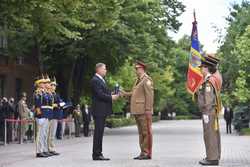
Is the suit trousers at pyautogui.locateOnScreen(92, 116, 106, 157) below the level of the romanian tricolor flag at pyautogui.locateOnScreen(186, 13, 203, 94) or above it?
below

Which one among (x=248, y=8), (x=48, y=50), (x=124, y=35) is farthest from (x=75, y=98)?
(x=248, y=8)

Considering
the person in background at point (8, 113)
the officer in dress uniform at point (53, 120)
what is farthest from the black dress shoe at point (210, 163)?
the person in background at point (8, 113)

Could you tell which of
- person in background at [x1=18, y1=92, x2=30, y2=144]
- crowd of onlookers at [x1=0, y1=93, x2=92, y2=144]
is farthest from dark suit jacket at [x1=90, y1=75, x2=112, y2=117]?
person in background at [x1=18, y1=92, x2=30, y2=144]

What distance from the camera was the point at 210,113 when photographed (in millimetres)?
14461

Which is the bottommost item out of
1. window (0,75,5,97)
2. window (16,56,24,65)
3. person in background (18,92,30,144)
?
person in background (18,92,30,144)

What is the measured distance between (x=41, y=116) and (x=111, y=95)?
7.95 feet

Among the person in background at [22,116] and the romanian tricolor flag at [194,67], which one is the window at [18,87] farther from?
the romanian tricolor flag at [194,67]

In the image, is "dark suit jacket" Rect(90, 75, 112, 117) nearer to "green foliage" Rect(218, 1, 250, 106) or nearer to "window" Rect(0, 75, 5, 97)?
"green foliage" Rect(218, 1, 250, 106)

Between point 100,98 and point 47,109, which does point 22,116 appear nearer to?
point 47,109

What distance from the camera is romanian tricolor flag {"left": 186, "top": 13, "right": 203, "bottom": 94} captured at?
15.6 meters

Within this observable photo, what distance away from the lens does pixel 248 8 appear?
4484 centimetres

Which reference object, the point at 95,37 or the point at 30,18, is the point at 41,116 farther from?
the point at 95,37

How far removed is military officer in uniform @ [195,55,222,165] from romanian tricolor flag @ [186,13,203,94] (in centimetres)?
47

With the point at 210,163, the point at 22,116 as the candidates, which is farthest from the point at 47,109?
the point at 22,116
